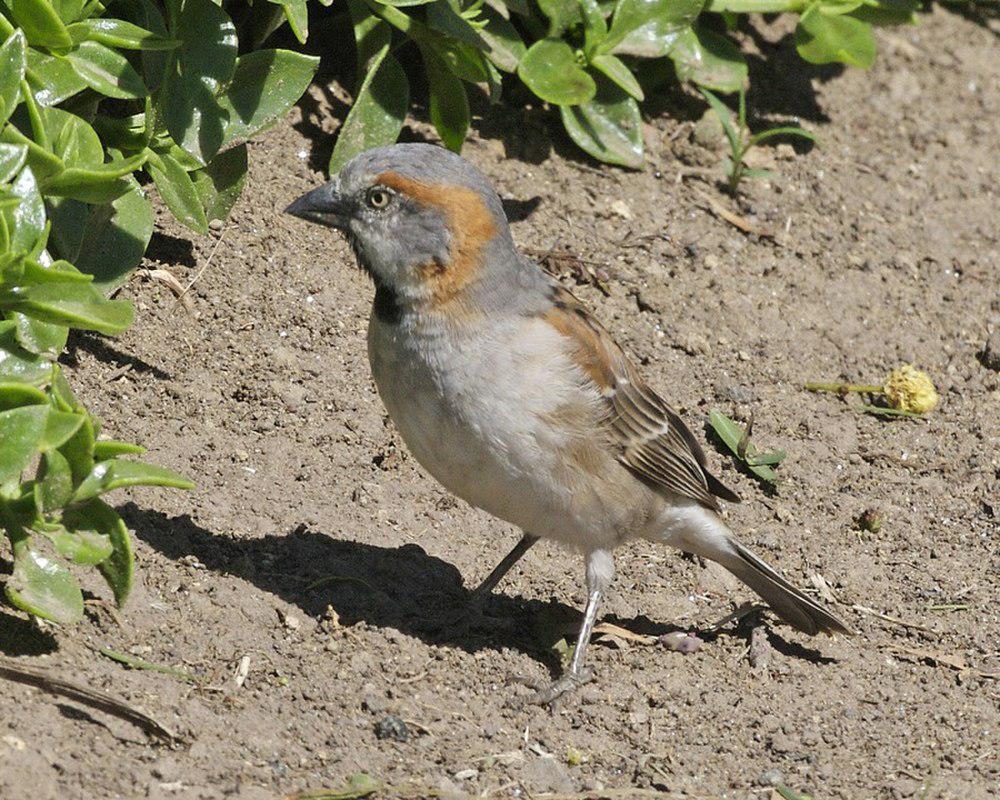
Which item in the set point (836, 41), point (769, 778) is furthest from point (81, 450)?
point (836, 41)

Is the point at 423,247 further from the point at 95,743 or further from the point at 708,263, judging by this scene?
the point at 708,263

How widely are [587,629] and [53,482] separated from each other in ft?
8.40

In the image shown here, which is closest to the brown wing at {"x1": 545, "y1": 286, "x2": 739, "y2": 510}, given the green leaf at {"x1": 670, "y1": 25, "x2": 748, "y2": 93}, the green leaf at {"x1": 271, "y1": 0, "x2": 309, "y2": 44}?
the green leaf at {"x1": 271, "y1": 0, "x2": 309, "y2": 44}

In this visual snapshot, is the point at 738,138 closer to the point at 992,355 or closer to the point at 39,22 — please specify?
the point at 992,355

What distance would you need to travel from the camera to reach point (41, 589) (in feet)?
16.5

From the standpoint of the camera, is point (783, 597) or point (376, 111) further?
point (376, 111)

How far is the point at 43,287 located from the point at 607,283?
164 inches

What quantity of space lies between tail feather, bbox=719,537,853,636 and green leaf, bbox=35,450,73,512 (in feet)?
10.8

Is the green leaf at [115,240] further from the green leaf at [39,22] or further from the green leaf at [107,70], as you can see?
the green leaf at [39,22]

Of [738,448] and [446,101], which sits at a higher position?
[446,101]

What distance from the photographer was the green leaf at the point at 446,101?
798 centimetres

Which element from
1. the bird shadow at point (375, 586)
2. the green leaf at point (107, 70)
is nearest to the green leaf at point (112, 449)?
the bird shadow at point (375, 586)

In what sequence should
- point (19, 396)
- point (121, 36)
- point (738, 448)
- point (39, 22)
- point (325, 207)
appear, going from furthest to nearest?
point (738, 448) < point (325, 207) < point (121, 36) < point (39, 22) < point (19, 396)

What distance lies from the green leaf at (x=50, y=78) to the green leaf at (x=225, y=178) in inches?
44.8
